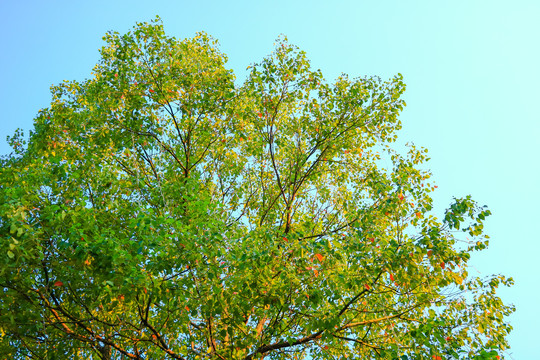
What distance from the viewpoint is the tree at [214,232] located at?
8781mm

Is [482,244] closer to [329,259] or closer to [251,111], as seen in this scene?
[329,259]

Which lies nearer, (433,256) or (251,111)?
(433,256)

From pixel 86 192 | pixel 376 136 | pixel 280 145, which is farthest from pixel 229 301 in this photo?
pixel 376 136

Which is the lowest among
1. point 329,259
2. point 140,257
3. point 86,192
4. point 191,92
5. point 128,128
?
point 140,257

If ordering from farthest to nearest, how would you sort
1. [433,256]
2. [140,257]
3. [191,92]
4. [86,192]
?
[191,92] → [86,192] → [433,256] → [140,257]

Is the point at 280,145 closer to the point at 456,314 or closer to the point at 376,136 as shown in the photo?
the point at 376,136

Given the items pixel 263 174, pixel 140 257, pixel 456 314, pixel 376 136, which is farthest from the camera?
pixel 263 174

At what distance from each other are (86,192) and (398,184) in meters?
8.56

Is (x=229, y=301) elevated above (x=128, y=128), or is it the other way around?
(x=128, y=128)

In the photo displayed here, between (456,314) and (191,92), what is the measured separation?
34.9 ft

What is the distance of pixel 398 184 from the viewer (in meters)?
11.1

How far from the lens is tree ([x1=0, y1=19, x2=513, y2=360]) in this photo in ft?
28.8

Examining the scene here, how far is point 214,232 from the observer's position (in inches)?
347

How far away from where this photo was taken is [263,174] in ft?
54.6
